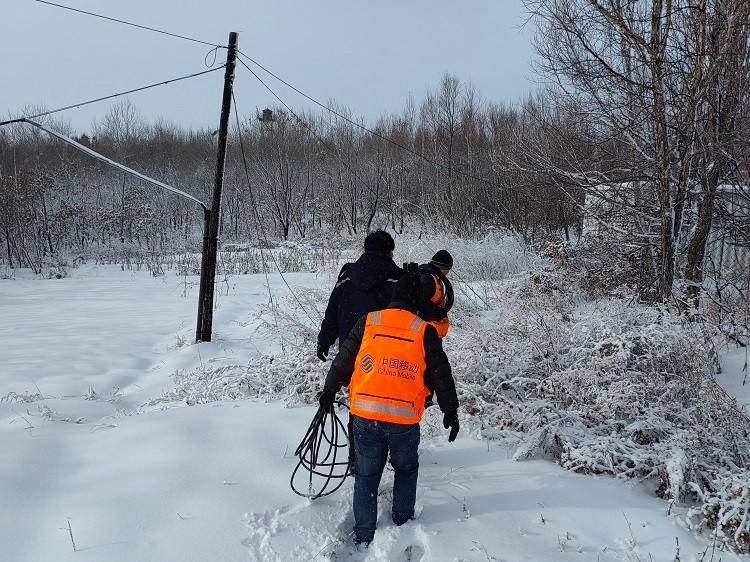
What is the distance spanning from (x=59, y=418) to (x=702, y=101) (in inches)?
304

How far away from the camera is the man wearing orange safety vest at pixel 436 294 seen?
3281 mm

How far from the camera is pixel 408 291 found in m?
3.00

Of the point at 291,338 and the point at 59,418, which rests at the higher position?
the point at 291,338

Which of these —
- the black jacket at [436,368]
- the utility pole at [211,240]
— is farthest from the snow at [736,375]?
the utility pole at [211,240]

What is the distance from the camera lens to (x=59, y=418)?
4.94 meters

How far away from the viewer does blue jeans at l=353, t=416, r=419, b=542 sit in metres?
3.00

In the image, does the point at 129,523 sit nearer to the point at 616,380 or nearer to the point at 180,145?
the point at 616,380

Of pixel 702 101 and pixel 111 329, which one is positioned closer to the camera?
pixel 702 101

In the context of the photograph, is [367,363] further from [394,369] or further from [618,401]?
[618,401]

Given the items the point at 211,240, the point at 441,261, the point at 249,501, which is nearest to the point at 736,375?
the point at 441,261

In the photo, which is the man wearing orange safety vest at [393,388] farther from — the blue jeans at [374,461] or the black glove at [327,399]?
the black glove at [327,399]

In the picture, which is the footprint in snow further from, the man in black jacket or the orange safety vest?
the man in black jacket

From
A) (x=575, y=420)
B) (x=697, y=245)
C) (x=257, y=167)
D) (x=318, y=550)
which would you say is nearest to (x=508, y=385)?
(x=575, y=420)

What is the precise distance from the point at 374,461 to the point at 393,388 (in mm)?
494
